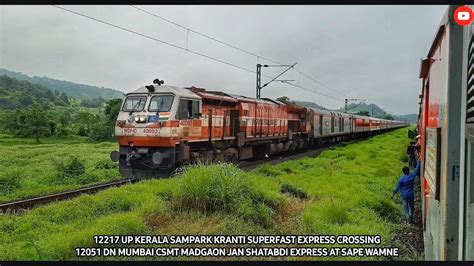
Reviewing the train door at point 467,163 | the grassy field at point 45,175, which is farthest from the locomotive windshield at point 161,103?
the train door at point 467,163

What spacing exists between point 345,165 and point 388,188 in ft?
13.5

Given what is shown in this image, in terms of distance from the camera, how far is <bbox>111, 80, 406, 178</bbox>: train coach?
36.4 ft

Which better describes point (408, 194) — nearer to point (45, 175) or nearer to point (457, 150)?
point (457, 150)

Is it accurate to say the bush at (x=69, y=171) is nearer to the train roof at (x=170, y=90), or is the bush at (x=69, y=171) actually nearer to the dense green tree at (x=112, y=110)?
the train roof at (x=170, y=90)

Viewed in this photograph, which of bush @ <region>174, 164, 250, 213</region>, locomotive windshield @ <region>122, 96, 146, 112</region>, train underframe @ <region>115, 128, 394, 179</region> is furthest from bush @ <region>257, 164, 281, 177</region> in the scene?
bush @ <region>174, 164, 250, 213</region>

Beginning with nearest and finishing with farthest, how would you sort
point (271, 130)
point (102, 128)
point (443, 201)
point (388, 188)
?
point (443, 201) < point (388, 188) < point (271, 130) < point (102, 128)

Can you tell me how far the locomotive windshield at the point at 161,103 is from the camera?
1131 centimetres

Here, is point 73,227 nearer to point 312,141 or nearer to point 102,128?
point 312,141

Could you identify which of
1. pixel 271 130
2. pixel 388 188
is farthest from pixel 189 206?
pixel 271 130

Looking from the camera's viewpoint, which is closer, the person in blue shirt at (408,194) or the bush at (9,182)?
the person in blue shirt at (408,194)

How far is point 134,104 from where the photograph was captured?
38.5 feet

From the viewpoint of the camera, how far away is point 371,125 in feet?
146

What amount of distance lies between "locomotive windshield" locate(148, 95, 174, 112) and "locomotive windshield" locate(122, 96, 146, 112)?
288 mm

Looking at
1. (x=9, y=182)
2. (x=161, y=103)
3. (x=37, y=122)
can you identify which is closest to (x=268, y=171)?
(x=161, y=103)
